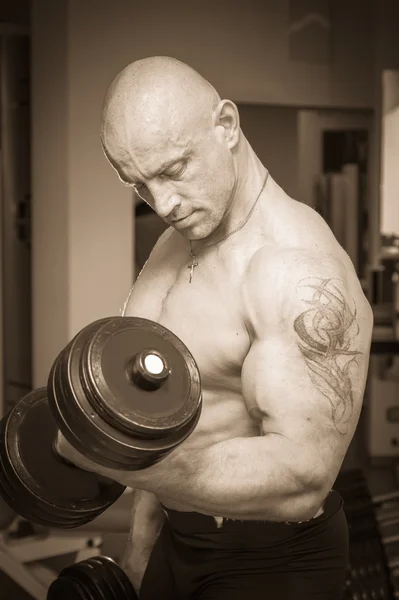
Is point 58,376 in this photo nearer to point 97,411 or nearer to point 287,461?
point 97,411

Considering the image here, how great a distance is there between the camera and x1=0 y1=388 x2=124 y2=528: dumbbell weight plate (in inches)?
39.1

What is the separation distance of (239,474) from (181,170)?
0.32m

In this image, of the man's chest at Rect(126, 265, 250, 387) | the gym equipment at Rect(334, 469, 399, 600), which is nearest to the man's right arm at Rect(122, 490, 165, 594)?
the man's chest at Rect(126, 265, 250, 387)

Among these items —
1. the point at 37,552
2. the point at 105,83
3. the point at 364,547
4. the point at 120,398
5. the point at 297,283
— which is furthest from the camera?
the point at 105,83

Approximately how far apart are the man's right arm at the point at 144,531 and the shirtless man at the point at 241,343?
0.09 meters

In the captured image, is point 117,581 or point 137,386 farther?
point 117,581

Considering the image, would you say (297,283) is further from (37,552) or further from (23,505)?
(37,552)

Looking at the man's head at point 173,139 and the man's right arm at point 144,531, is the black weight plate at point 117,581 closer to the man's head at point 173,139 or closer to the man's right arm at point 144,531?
the man's right arm at point 144,531

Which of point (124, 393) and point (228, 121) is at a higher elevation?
point (228, 121)

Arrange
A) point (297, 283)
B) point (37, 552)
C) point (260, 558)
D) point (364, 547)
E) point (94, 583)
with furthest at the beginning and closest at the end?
Result: point (37, 552)
point (364, 547)
point (94, 583)
point (260, 558)
point (297, 283)

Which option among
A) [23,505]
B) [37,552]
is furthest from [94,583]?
[37,552]

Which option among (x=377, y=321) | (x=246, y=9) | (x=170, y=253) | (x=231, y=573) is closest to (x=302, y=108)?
(x=246, y=9)

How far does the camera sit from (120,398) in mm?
761

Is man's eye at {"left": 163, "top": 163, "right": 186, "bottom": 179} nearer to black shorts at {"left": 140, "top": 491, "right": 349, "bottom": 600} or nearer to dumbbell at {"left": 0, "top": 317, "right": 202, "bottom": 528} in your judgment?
dumbbell at {"left": 0, "top": 317, "right": 202, "bottom": 528}
